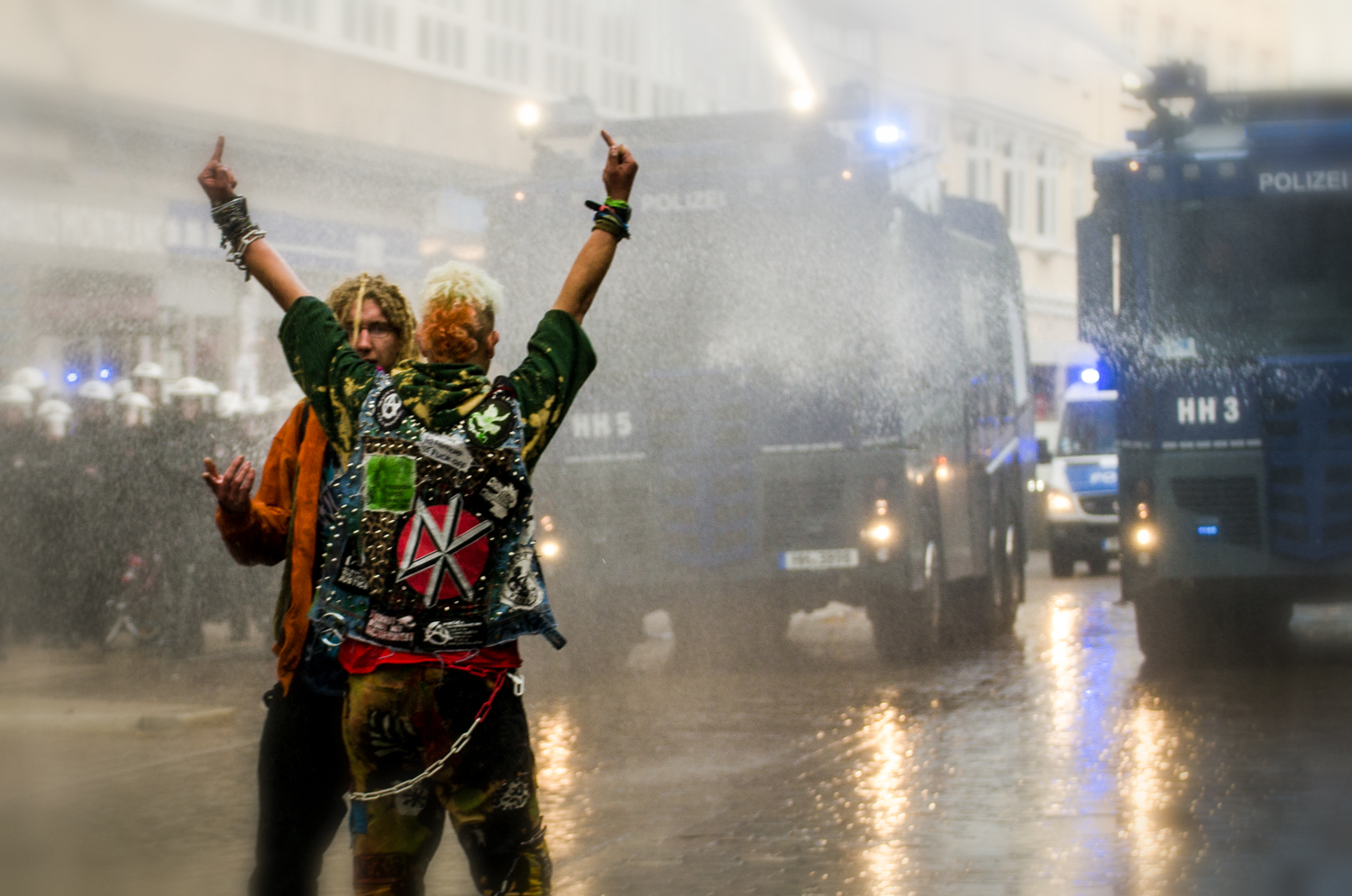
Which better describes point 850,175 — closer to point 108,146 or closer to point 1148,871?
point 108,146

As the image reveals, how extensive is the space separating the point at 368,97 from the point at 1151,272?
16.5 feet

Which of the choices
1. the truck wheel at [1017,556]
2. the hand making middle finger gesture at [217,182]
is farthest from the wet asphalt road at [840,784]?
the truck wheel at [1017,556]

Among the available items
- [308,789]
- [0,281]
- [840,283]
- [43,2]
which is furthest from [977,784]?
[0,281]

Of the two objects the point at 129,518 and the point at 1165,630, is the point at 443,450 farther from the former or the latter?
the point at 129,518

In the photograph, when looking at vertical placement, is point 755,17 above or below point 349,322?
above

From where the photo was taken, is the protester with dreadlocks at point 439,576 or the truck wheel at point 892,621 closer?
the protester with dreadlocks at point 439,576

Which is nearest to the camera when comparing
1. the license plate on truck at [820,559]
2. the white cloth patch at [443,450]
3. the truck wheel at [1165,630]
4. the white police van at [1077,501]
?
the white cloth patch at [443,450]

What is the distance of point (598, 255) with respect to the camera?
3266 mm

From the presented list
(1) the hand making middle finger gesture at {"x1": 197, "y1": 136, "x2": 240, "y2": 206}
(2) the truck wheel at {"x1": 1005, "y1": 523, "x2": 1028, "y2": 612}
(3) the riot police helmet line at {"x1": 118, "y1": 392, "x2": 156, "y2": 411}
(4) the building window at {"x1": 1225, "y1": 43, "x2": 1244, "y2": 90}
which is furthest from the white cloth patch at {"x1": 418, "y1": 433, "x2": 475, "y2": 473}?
(2) the truck wheel at {"x1": 1005, "y1": 523, "x2": 1028, "y2": 612}

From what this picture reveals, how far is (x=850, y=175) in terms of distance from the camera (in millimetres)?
10094

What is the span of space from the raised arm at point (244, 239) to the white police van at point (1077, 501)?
12.3m

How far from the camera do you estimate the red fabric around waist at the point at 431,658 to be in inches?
119

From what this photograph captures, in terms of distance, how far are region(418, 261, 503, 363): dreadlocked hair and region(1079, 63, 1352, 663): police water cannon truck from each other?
6541 mm

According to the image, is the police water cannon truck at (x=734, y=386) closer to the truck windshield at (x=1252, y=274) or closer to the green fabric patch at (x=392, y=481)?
the truck windshield at (x=1252, y=274)
